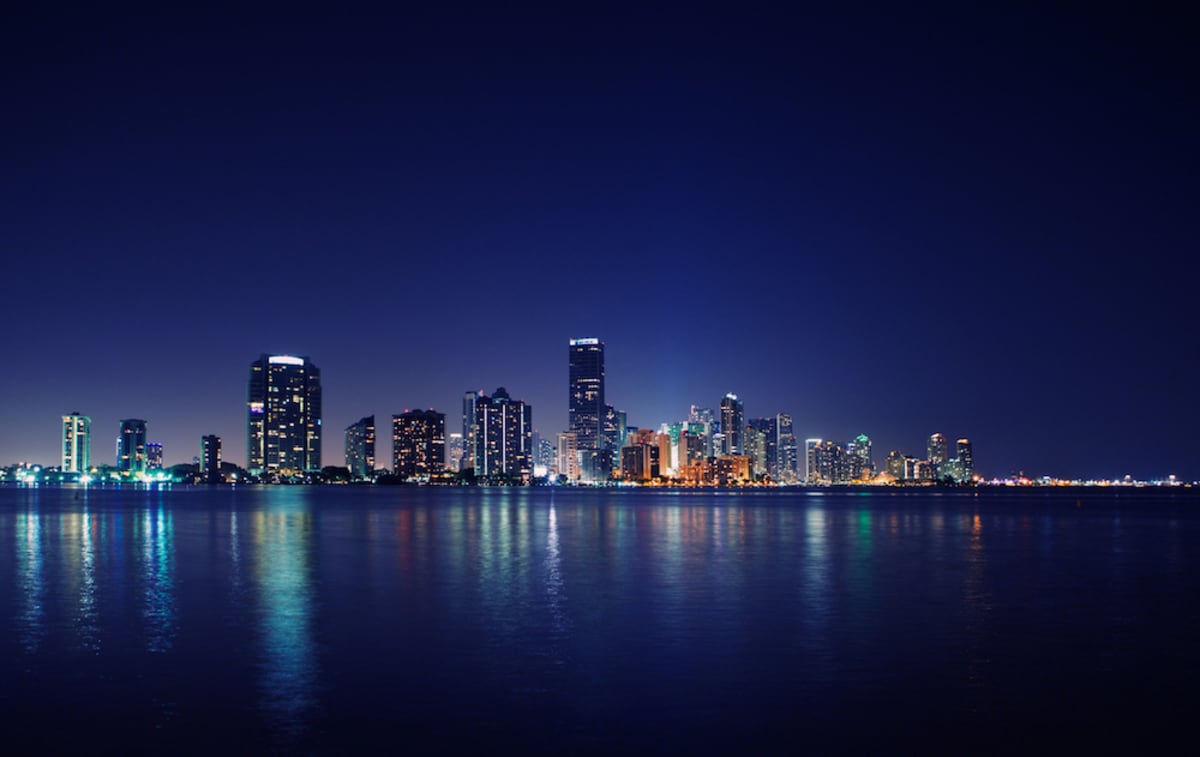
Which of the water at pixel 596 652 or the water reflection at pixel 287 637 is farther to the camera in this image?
the water reflection at pixel 287 637

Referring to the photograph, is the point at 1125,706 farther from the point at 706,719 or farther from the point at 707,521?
the point at 707,521

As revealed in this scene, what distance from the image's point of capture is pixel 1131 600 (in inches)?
1250

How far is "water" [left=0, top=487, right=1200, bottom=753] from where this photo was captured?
15.8m

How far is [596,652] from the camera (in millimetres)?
22609

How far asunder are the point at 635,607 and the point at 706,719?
13.4 m

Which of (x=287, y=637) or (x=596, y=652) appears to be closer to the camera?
(x=596, y=652)

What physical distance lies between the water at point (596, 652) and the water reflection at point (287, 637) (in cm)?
10

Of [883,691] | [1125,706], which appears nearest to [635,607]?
[883,691]

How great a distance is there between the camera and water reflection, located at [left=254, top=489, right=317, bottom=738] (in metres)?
17.2

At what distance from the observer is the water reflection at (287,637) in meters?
17.2

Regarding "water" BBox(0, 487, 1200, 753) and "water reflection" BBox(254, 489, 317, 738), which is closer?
"water" BBox(0, 487, 1200, 753)

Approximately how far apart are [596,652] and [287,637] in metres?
7.97

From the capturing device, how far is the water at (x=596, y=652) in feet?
51.9

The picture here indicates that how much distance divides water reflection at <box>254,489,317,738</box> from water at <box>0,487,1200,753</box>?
0.10 metres
